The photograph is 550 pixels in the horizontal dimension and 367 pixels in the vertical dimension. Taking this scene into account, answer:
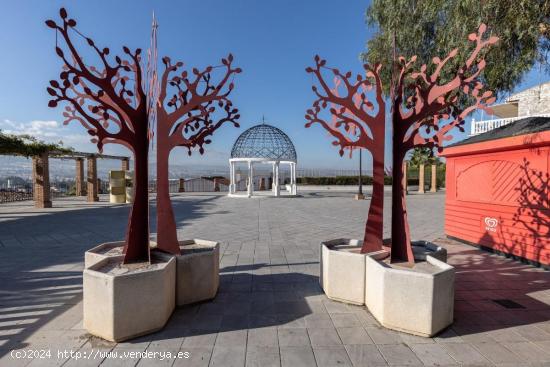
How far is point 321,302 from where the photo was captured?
407cm

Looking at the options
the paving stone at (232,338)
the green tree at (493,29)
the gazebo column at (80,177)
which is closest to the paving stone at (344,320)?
the paving stone at (232,338)

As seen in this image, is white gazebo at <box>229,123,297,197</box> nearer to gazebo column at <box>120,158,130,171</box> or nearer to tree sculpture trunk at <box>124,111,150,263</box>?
gazebo column at <box>120,158,130,171</box>

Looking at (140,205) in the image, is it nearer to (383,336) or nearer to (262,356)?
(262,356)

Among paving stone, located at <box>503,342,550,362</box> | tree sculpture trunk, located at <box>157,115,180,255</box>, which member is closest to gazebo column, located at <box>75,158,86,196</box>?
tree sculpture trunk, located at <box>157,115,180,255</box>

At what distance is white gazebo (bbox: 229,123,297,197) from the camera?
21172 millimetres

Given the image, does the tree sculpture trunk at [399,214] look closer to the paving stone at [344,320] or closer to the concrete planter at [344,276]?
the concrete planter at [344,276]

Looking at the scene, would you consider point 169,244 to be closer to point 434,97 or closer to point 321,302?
point 321,302

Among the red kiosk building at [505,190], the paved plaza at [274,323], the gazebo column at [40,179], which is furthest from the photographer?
the gazebo column at [40,179]

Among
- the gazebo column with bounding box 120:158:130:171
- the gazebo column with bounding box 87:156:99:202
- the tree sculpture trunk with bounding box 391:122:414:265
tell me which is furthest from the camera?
the gazebo column with bounding box 120:158:130:171

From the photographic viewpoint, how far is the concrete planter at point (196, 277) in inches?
153

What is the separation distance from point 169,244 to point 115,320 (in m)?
1.27

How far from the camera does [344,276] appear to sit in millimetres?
4047

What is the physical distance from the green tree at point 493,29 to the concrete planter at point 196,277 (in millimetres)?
3768

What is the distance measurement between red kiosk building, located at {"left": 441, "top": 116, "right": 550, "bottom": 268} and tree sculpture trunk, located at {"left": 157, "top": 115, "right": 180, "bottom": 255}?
6.26 meters
